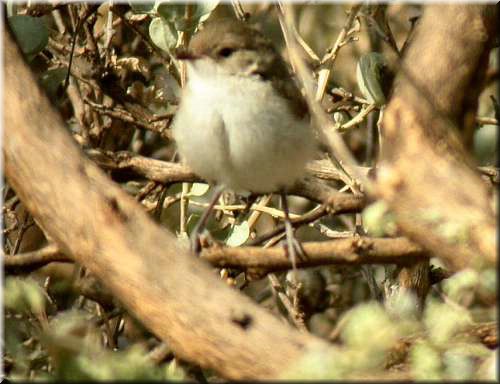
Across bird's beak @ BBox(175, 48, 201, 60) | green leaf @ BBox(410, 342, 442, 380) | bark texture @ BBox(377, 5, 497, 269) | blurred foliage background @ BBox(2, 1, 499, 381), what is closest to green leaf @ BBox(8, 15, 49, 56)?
blurred foliage background @ BBox(2, 1, 499, 381)

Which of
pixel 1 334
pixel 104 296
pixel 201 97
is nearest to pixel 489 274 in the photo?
Answer: pixel 1 334

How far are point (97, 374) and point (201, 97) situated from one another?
5.85 feet

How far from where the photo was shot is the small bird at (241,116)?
304cm

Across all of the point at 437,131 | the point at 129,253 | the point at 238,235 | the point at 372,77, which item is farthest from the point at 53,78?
the point at 437,131

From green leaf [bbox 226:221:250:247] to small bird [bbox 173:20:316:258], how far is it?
0.64ft

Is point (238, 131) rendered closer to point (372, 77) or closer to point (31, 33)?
point (372, 77)

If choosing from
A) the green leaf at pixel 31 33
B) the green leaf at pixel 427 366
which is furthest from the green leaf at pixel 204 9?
the green leaf at pixel 427 366

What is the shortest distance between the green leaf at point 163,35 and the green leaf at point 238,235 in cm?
68

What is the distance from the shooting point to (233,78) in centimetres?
321

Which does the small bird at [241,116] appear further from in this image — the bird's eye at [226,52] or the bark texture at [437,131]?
the bark texture at [437,131]

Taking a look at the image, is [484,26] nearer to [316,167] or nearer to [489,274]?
[489,274]

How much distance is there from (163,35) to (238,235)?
75 centimetres

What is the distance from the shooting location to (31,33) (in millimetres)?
3439

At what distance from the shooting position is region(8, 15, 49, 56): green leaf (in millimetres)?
3424
